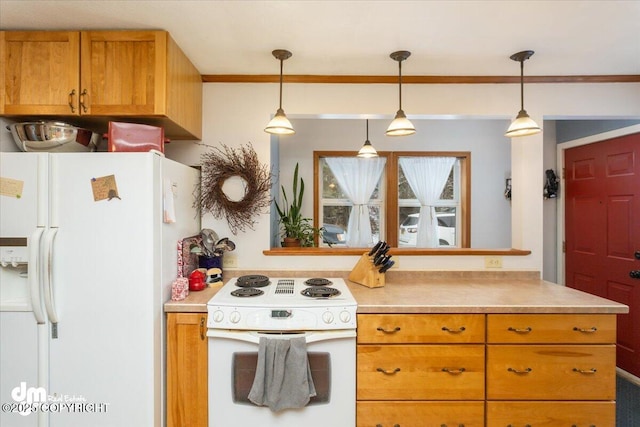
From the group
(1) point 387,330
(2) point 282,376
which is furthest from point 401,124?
(2) point 282,376

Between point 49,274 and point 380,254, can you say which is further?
point 380,254

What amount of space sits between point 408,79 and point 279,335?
1945 mm

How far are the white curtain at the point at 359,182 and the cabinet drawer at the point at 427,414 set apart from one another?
7.63 ft

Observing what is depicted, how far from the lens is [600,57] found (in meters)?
2.01

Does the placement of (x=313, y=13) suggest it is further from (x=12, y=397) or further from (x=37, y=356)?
(x=12, y=397)

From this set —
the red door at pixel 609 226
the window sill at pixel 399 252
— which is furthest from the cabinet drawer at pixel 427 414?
the red door at pixel 609 226

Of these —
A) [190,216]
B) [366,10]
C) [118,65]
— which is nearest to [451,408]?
[190,216]

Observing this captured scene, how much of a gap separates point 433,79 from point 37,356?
9.43 feet

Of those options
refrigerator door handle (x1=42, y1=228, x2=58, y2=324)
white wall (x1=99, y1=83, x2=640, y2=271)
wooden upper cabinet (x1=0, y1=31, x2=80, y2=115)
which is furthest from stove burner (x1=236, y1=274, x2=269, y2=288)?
wooden upper cabinet (x1=0, y1=31, x2=80, y2=115)

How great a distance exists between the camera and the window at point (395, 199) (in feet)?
12.7

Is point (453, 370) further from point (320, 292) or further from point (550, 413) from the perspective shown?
point (320, 292)

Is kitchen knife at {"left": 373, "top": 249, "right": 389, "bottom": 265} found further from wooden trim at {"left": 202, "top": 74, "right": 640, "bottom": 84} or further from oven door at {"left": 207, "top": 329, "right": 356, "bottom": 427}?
wooden trim at {"left": 202, "top": 74, "right": 640, "bottom": 84}

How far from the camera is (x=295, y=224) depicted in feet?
9.50

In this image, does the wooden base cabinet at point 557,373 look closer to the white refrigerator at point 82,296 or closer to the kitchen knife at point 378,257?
the kitchen knife at point 378,257
